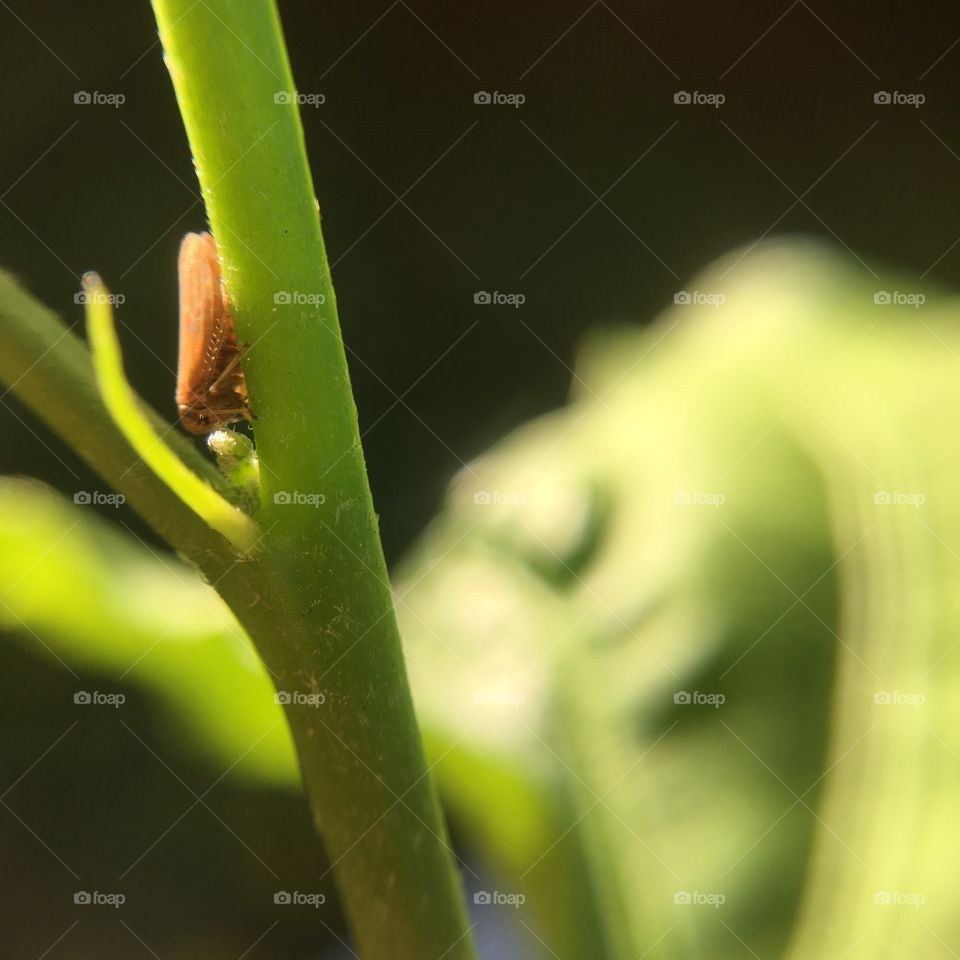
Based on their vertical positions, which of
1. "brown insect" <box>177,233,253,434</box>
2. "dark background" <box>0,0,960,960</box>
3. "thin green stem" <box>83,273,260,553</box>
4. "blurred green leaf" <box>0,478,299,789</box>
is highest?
"dark background" <box>0,0,960,960</box>

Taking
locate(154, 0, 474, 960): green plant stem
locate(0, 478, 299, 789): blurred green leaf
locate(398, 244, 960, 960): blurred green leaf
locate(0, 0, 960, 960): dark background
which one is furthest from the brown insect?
locate(0, 0, 960, 960): dark background

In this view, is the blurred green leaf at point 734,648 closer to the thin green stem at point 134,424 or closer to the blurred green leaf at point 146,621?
the blurred green leaf at point 146,621

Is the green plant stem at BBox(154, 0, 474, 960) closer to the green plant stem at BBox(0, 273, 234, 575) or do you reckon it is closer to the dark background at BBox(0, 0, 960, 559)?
the green plant stem at BBox(0, 273, 234, 575)

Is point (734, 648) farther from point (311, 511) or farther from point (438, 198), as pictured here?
point (438, 198)

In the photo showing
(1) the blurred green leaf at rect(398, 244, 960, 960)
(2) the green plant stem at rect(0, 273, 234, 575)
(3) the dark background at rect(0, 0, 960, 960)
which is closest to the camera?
(2) the green plant stem at rect(0, 273, 234, 575)

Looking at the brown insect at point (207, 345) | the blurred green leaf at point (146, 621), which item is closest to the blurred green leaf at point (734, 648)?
the blurred green leaf at point (146, 621)

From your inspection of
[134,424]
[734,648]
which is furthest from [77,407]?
[734,648]

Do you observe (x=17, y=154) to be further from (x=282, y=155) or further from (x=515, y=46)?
(x=282, y=155)
